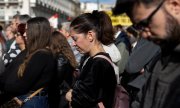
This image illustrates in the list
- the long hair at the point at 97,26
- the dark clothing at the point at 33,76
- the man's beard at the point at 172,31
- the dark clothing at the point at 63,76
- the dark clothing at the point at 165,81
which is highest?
the man's beard at the point at 172,31

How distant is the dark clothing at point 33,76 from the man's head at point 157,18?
9.29 feet

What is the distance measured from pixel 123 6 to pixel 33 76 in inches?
110

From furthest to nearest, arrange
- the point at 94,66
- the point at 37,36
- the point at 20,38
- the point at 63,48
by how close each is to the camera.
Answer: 1. the point at 63,48
2. the point at 20,38
3. the point at 37,36
4. the point at 94,66

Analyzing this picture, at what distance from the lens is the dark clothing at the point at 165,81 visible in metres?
1.92

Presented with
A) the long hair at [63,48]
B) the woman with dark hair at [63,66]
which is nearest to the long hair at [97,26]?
the woman with dark hair at [63,66]

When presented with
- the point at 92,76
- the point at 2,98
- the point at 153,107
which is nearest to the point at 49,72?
the point at 2,98

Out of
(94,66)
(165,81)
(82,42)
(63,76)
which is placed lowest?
(63,76)

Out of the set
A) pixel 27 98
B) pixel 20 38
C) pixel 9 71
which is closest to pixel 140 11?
pixel 27 98

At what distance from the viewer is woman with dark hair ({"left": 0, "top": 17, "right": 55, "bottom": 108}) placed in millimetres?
4852

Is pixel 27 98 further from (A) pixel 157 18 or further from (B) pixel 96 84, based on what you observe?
(A) pixel 157 18

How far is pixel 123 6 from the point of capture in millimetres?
2172

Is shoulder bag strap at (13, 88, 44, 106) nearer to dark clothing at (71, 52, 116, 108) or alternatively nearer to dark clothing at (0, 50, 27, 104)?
dark clothing at (0, 50, 27, 104)

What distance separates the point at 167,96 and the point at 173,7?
1.19 ft

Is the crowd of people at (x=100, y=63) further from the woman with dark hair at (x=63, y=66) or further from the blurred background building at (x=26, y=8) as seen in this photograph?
the blurred background building at (x=26, y=8)
